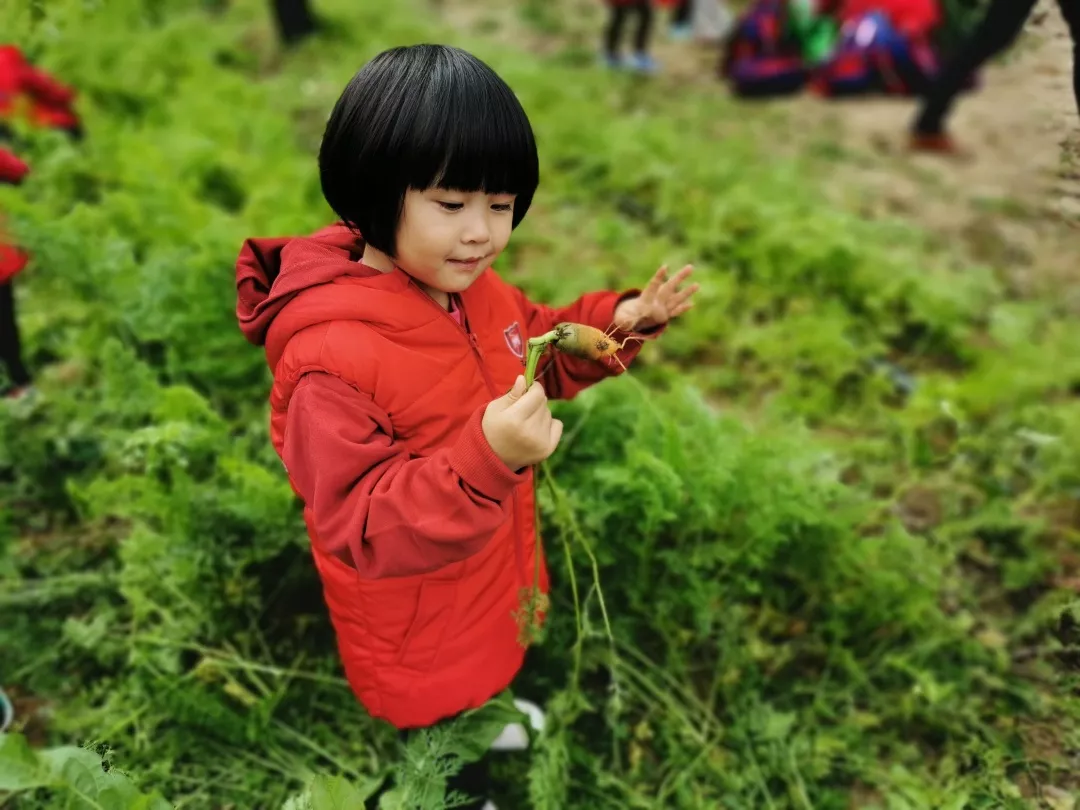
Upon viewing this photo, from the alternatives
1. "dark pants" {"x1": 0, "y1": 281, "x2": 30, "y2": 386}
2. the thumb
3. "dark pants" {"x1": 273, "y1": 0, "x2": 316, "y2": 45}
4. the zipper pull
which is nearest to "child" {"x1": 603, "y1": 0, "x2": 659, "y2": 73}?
"dark pants" {"x1": 273, "y1": 0, "x2": 316, "y2": 45}

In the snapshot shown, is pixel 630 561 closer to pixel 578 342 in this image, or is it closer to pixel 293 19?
pixel 578 342

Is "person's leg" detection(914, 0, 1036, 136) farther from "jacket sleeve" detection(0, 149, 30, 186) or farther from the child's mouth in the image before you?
"jacket sleeve" detection(0, 149, 30, 186)

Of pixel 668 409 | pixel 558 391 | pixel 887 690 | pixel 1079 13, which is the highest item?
pixel 1079 13

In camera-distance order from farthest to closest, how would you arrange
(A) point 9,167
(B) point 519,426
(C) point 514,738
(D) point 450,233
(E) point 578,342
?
(A) point 9,167, (C) point 514,738, (E) point 578,342, (D) point 450,233, (B) point 519,426

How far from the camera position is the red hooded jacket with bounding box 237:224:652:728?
1.41 m

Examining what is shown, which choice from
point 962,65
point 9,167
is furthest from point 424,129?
point 962,65

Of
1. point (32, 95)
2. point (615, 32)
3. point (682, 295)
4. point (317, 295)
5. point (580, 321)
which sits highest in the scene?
point (317, 295)

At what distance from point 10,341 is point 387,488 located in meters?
2.61

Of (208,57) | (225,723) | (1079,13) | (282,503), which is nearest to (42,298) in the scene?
(282,503)

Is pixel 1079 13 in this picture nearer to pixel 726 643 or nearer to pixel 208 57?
pixel 726 643

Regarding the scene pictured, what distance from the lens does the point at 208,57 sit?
6910mm

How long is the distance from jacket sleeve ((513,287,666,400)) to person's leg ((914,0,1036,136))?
5.04 meters

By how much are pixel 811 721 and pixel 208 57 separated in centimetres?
689

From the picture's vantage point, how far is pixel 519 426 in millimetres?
1366
